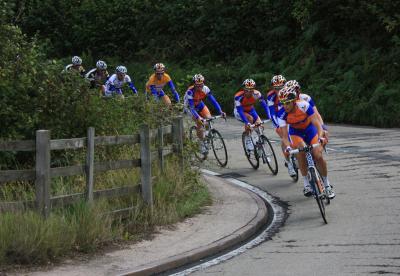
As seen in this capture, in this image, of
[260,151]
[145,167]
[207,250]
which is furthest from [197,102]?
[207,250]

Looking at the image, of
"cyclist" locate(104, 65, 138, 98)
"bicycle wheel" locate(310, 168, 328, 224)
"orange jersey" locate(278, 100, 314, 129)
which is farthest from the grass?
"cyclist" locate(104, 65, 138, 98)

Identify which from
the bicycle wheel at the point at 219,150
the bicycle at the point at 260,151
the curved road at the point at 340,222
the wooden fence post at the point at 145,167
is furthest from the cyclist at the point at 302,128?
the bicycle wheel at the point at 219,150

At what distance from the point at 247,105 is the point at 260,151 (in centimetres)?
127

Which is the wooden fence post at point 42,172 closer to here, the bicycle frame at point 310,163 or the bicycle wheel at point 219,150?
the bicycle frame at point 310,163

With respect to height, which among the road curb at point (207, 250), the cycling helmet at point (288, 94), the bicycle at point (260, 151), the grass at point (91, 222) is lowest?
the road curb at point (207, 250)

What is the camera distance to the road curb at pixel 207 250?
8.16 m

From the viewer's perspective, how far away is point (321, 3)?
3125cm

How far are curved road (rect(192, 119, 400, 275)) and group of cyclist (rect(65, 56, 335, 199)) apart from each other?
62 cm

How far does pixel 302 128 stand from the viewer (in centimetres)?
1209

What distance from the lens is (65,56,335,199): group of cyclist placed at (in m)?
11.7

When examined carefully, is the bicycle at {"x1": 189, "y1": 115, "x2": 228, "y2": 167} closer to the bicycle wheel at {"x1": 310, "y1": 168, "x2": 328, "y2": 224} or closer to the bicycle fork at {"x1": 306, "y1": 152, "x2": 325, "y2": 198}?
the bicycle fork at {"x1": 306, "y1": 152, "x2": 325, "y2": 198}

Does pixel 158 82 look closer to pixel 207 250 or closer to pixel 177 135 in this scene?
pixel 177 135

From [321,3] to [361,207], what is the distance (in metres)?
20.9

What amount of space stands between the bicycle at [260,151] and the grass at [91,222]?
13.1 feet
